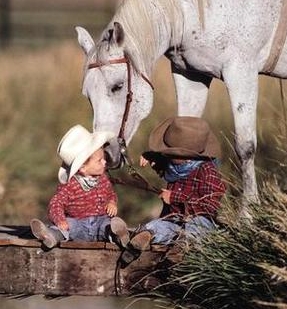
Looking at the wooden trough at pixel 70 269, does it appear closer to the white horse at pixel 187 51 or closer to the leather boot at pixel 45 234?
the leather boot at pixel 45 234

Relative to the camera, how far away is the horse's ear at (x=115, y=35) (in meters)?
7.30

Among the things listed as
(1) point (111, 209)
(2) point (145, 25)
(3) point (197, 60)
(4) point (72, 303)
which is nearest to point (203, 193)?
(1) point (111, 209)

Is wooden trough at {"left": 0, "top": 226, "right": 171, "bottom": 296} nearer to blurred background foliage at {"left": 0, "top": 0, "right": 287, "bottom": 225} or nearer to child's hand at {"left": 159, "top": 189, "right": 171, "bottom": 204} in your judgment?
child's hand at {"left": 159, "top": 189, "right": 171, "bottom": 204}

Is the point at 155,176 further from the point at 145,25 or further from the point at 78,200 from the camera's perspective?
the point at 78,200

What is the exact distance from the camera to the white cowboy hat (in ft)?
22.4

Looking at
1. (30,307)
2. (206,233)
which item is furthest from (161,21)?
(30,307)

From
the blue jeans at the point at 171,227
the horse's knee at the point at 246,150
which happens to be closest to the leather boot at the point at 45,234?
the blue jeans at the point at 171,227

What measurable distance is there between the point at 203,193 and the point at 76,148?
25.8 inches

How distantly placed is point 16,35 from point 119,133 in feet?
49.2

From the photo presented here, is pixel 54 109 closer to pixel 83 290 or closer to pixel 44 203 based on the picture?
pixel 44 203

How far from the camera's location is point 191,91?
7.91 meters

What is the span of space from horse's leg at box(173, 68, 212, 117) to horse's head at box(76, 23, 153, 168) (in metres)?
0.43

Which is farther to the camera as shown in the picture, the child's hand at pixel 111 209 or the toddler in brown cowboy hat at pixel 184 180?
the child's hand at pixel 111 209

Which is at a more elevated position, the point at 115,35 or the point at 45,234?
the point at 115,35
